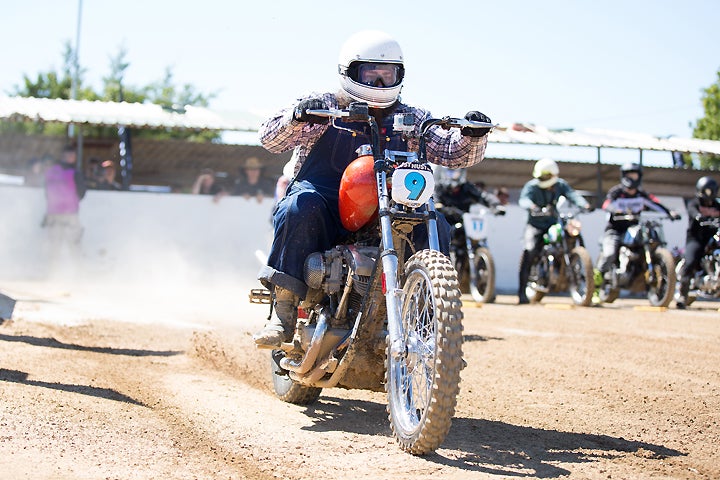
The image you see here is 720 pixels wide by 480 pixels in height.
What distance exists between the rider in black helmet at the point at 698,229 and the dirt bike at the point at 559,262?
4.80 feet

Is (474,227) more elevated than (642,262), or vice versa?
(474,227)

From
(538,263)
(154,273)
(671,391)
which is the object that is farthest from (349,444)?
(154,273)

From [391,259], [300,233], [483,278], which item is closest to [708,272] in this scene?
[483,278]

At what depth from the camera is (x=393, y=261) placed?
4980mm

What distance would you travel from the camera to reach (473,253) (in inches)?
634

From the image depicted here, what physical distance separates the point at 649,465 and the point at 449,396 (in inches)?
40.7

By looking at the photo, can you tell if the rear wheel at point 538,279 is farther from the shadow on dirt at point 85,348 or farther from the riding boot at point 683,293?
the shadow on dirt at point 85,348

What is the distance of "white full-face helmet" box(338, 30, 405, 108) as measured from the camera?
224 inches

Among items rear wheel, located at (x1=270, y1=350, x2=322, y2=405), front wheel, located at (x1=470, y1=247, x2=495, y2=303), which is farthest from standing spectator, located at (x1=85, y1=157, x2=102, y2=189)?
rear wheel, located at (x1=270, y1=350, x2=322, y2=405)

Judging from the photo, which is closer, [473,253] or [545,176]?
[473,253]

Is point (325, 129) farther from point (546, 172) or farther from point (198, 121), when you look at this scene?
point (198, 121)

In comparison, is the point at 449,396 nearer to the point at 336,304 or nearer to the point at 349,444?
the point at 349,444

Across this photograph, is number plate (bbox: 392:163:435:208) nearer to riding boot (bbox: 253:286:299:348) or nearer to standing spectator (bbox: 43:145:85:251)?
riding boot (bbox: 253:286:299:348)

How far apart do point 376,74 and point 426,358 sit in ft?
6.01
